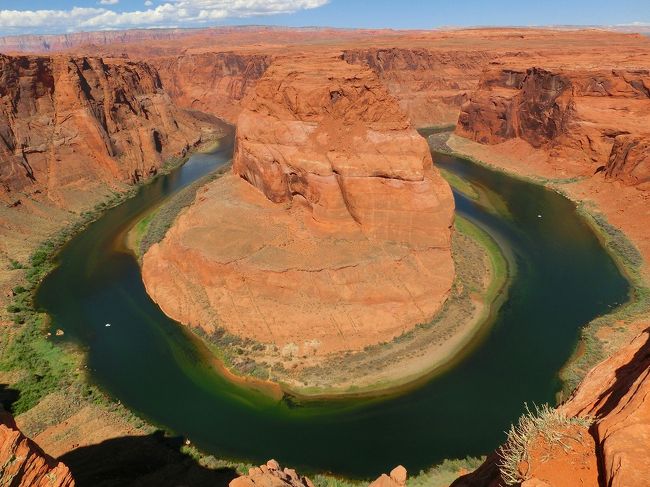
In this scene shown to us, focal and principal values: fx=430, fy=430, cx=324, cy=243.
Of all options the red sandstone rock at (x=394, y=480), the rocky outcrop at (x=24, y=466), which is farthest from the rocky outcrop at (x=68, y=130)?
the red sandstone rock at (x=394, y=480)

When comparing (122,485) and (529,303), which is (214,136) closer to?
(529,303)

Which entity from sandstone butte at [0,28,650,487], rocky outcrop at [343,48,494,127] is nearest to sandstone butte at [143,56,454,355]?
sandstone butte at [0,28,650,487]

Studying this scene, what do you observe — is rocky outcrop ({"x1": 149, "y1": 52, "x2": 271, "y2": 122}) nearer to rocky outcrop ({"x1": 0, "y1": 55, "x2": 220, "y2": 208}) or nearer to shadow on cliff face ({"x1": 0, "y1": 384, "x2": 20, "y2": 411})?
rocky outcrop ({"x1": 0, "y1": 55, "x2": 220, "y2": 208})

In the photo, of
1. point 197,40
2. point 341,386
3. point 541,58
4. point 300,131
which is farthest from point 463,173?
point 197,40

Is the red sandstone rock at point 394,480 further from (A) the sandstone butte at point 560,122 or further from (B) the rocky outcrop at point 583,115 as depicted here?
(B) the rocky outcrop at point 583,115

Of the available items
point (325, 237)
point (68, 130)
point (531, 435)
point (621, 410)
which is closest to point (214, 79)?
point (68, 130)

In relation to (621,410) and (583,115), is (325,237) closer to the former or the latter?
(621,410)

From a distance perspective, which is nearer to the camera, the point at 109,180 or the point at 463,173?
the point at 109,180
